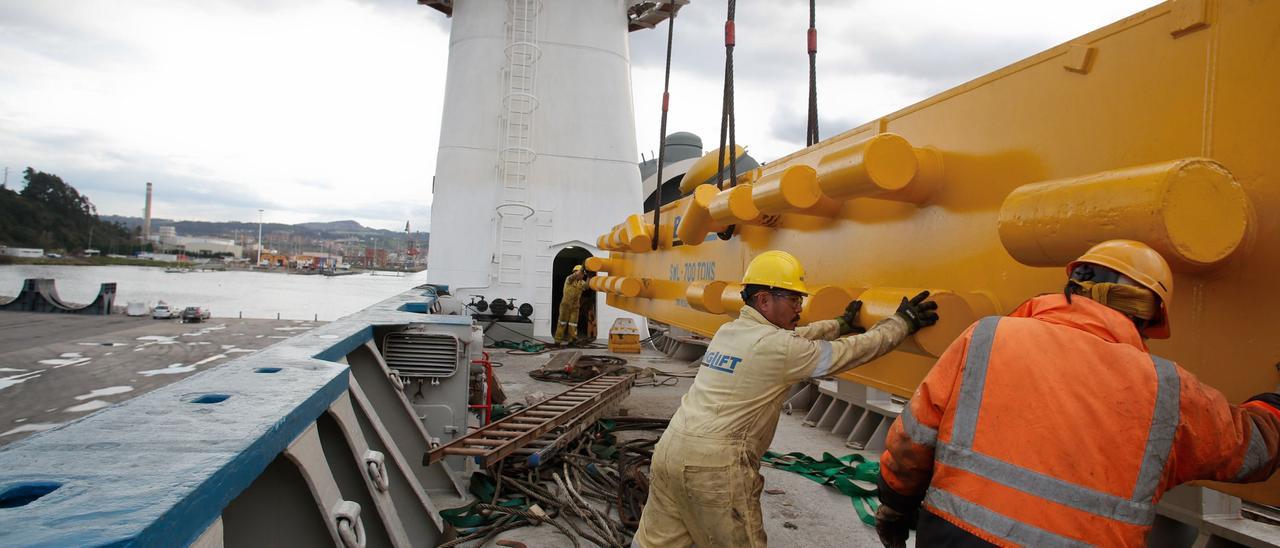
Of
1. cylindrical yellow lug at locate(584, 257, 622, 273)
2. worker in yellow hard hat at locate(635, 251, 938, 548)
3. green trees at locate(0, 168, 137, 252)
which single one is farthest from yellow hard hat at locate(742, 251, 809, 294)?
green trees at locate(0, 168, 137, 252)

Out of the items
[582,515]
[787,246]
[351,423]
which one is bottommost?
[582,515]

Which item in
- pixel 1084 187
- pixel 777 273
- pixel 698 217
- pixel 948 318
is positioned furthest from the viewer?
pixel 698 217

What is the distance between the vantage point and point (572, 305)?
14773 mm

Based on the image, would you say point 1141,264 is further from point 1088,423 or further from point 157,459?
point 157,459

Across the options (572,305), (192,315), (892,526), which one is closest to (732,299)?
(892,526)

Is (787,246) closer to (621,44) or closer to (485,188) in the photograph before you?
(485,188)

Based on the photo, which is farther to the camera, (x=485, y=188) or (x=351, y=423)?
(x=485, y=188)

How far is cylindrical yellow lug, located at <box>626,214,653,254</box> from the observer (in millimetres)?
5809

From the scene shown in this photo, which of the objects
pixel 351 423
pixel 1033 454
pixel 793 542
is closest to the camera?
pixel 1033 454

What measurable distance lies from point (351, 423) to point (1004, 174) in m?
2.61

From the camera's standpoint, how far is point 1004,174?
2.23 m

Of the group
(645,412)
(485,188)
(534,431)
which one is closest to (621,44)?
(485,188)

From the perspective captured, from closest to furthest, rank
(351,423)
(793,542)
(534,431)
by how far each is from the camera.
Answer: (351,423) < (793,542) < (534,431)

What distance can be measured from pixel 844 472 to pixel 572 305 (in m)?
9.61
